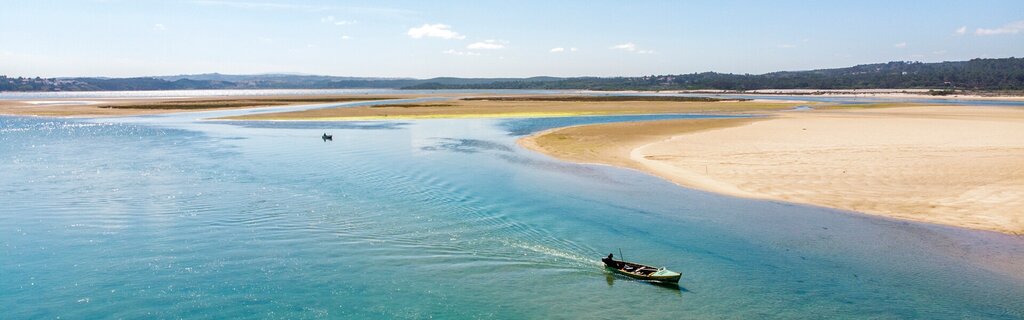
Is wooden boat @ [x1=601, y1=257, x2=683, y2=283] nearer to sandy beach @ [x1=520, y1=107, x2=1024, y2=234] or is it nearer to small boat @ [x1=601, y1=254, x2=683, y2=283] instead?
small boat @ [x1=601, y1=254, x2=683, y2=283]

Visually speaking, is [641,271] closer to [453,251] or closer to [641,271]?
[641,271]

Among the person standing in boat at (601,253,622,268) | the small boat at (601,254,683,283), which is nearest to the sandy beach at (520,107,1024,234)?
the small boat at (601,254,683,283)

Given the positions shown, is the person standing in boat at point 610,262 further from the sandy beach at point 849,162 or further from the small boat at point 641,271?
the sandy beach at point 849,162

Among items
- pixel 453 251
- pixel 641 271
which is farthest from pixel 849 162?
pixel 453 251

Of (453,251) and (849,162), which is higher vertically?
(849,162)

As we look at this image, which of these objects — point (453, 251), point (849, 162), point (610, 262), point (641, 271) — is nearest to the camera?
point (641, 271)

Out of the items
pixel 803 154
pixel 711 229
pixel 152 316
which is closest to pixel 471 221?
pixel 711 229
